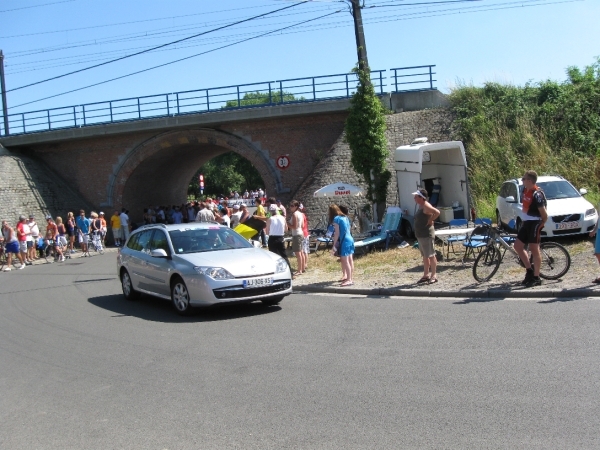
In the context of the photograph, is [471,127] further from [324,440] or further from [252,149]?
[324,440]

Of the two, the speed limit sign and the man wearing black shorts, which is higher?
the speed limit sign

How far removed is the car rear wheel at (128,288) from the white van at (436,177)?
8814mm

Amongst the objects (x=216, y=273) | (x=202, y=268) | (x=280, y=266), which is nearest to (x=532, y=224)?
(x=280, y=266)

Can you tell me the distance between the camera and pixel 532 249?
10.9 meters

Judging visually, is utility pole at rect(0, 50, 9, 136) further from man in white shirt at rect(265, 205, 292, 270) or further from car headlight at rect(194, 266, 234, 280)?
car headlight at rect(194, 266, 234, 280)

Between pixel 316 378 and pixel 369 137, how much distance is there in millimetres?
16008


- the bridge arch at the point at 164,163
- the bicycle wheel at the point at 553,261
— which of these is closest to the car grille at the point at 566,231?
the bicycle wheel at the point at 553,261

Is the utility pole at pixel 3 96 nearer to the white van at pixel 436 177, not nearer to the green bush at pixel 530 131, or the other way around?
the green bush at pixel 530 131

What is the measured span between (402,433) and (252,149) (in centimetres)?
2730

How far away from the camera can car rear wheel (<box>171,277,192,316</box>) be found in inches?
440

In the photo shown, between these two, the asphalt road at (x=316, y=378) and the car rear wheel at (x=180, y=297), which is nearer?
the asphalt road at (x=316, y=378)

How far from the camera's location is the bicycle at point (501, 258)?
11.3 metres

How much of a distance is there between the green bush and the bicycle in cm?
968

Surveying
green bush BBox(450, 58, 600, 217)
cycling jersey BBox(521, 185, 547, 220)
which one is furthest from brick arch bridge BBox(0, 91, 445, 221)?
cycling jersey BBox(521, 185, 547, 220)
